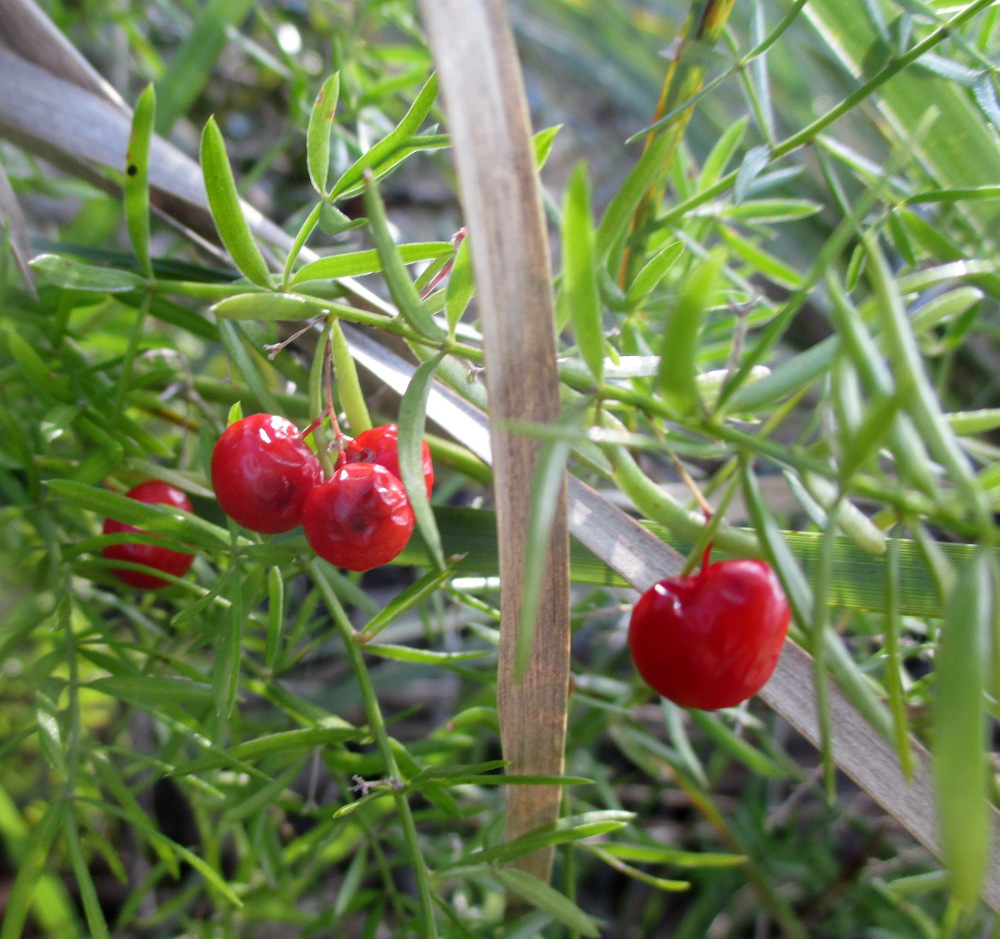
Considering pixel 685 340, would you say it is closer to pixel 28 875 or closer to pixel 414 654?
pixel 414 654

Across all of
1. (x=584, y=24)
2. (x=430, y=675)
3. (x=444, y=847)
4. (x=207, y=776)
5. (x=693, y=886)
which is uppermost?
(x=584, y=24)

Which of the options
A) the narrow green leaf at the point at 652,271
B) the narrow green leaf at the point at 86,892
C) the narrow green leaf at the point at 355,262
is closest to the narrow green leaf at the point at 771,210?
the narrow green leaf at the point at 652,271

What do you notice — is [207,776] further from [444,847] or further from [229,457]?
[229,457]

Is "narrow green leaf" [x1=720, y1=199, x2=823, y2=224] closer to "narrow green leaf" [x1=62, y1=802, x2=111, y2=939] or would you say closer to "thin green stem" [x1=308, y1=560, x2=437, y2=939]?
"thin green stem" [x1=308, y1=560, x2=437, y2=939]

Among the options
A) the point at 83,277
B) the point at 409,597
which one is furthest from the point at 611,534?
the point at 83,277

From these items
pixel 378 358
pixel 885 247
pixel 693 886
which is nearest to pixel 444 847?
pixel 693 886

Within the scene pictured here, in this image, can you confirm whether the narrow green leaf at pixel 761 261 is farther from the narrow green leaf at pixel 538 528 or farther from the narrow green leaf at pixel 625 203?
the narrow green leaf at pixel 538 528

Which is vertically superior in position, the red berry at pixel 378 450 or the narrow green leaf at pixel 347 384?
the narrow green leaf at pixel 347 384
